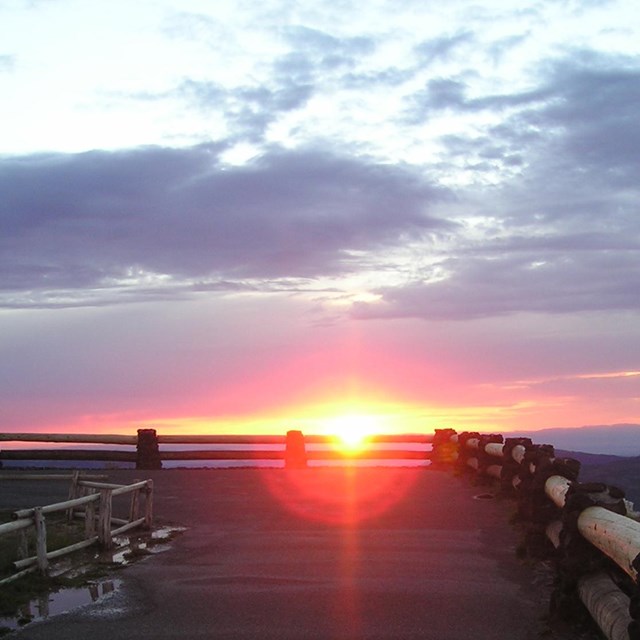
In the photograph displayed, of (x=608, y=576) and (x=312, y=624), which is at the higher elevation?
(x=608, y=576)

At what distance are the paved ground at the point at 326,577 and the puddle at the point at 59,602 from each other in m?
0.20

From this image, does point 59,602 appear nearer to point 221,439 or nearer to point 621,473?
point 221,439

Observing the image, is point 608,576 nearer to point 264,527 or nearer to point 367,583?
point 367,583

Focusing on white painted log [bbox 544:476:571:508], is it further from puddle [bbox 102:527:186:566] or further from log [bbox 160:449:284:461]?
log [bbox 160:449:284:461]

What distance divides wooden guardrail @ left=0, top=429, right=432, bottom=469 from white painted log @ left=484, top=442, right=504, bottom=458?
9.89 meters

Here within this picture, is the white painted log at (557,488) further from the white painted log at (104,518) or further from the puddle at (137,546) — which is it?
the white painted log at (104,518)

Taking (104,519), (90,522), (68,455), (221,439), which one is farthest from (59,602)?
A: (68,455)

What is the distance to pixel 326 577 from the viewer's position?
419 inches

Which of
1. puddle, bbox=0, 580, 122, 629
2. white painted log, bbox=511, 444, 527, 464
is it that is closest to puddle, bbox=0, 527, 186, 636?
puddle, bbox=0, 580, 122, 629

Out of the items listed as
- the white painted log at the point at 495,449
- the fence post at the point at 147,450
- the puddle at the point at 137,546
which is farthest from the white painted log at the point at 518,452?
the fence post at the point at 147,450

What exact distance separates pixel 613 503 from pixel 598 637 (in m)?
1.32

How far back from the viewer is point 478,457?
21.2m

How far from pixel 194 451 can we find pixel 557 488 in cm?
1962

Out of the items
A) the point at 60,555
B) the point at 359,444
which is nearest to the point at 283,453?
the point at 359,444
